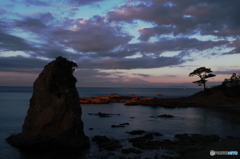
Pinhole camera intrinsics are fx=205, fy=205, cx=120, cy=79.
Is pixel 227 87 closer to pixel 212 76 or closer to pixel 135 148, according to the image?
pixel 212 76

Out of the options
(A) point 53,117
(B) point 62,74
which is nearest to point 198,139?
(A) point 53,117

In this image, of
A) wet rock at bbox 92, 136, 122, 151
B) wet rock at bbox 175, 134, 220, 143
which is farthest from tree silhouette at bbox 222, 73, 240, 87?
wet rock at bbox 92, 136, 122, 151

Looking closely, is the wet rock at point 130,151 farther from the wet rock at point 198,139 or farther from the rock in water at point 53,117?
the wet rock at point 198,139

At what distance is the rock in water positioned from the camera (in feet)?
102

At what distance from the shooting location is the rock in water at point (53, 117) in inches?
1230

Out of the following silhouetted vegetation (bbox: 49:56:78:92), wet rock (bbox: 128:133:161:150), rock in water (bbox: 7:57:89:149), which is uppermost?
silhouetted vegetation (bbox: 49:56:78:92)

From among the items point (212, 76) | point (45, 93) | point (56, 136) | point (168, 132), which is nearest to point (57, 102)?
point (45, 93)

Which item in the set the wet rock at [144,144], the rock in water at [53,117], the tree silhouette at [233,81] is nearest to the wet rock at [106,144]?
the rock in water at [53,117]

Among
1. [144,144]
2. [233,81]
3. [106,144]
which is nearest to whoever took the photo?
A: [144,144]

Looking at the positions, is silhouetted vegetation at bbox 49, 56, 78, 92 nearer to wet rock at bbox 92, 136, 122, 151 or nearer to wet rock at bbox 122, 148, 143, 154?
wet rock at bbox 92, 136, 122, 151

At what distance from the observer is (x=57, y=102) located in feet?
105

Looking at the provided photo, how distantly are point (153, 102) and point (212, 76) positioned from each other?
32.4 metres

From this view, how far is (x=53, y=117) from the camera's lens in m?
31.6

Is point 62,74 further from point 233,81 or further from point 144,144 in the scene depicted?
point 233,81
